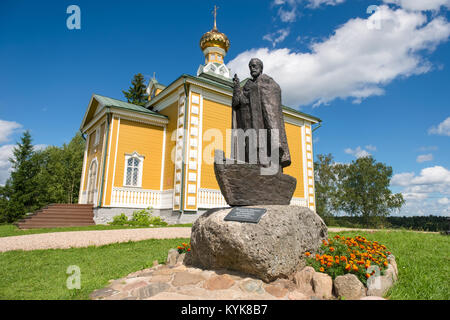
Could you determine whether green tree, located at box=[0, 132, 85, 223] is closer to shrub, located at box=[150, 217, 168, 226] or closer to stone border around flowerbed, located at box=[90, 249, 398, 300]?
shrub, located at box=[150, 217, 168, 226]

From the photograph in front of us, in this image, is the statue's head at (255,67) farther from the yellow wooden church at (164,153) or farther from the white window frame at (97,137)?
the white window frame at (97,137)

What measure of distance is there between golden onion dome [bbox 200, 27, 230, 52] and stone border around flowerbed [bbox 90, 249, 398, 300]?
65.9 ft

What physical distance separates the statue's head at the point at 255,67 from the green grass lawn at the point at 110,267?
4180 millimetres

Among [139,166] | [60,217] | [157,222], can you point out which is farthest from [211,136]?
[60,217]

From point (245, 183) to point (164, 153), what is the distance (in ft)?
37.6

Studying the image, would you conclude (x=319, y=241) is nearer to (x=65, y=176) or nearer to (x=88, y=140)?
(x=88, y=140)

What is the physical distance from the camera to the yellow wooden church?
44.0 feet

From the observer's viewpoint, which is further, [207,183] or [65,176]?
[65,176]

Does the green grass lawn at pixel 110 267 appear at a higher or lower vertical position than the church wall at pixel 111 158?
lower

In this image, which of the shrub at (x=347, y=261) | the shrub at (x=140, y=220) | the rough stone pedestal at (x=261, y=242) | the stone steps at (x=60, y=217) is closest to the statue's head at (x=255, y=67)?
the rough stone pedestal at (x=261, y=242)

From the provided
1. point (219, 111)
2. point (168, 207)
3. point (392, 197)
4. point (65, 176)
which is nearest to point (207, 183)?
Result: point (168, 207)

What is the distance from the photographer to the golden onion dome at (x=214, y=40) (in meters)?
20.8

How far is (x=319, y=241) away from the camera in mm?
4613
